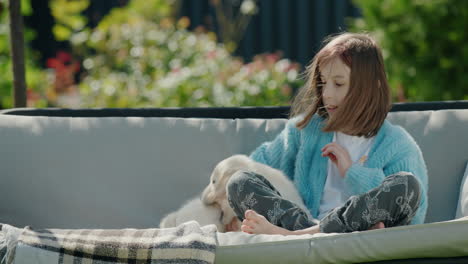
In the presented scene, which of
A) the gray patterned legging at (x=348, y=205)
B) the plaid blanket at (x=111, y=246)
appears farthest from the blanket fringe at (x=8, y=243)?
the gray patterned legging at (x=348, y=205)

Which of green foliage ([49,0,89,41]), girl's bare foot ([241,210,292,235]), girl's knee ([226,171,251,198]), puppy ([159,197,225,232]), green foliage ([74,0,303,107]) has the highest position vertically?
green foliage ([49,0,89,41])

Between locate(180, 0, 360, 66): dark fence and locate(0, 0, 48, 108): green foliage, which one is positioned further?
locate(180, 0, 360, 66): dark fence

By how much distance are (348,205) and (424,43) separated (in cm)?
336

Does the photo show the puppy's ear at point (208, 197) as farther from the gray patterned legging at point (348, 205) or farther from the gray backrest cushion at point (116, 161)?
the gray backrest cushion at point (116, 161)

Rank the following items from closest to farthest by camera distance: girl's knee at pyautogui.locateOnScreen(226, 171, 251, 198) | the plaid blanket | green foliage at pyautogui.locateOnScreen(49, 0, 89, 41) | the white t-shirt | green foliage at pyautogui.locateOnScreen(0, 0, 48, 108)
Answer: the plaid blanket, girl's knee at pyautogui.locateOnScreen(226, 171, 251, 198), the white t-shirt, green foliage at pyautogui.locateOnScreen(0, 0, 48, 108), green foliage at pyautogui.locateOnScreen(49, 0, 89, 41)

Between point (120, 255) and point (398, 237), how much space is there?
0.81 meters

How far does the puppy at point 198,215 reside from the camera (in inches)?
112

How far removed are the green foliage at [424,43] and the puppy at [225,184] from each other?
301cm

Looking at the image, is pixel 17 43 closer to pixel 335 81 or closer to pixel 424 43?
pixel 335 81

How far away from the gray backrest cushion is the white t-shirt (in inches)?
10.2

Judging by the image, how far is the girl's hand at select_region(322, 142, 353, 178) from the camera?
290 centimetres

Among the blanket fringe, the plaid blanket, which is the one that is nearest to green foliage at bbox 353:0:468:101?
the plaid blanket

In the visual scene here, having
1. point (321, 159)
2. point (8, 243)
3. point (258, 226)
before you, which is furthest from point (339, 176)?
point (8, 243)

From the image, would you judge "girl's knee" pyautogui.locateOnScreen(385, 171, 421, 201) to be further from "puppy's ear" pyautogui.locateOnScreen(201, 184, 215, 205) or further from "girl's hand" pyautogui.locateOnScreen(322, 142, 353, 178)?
"puppy's ear" pyautogui.locateOnScreen(201, 184, 215, 205)
